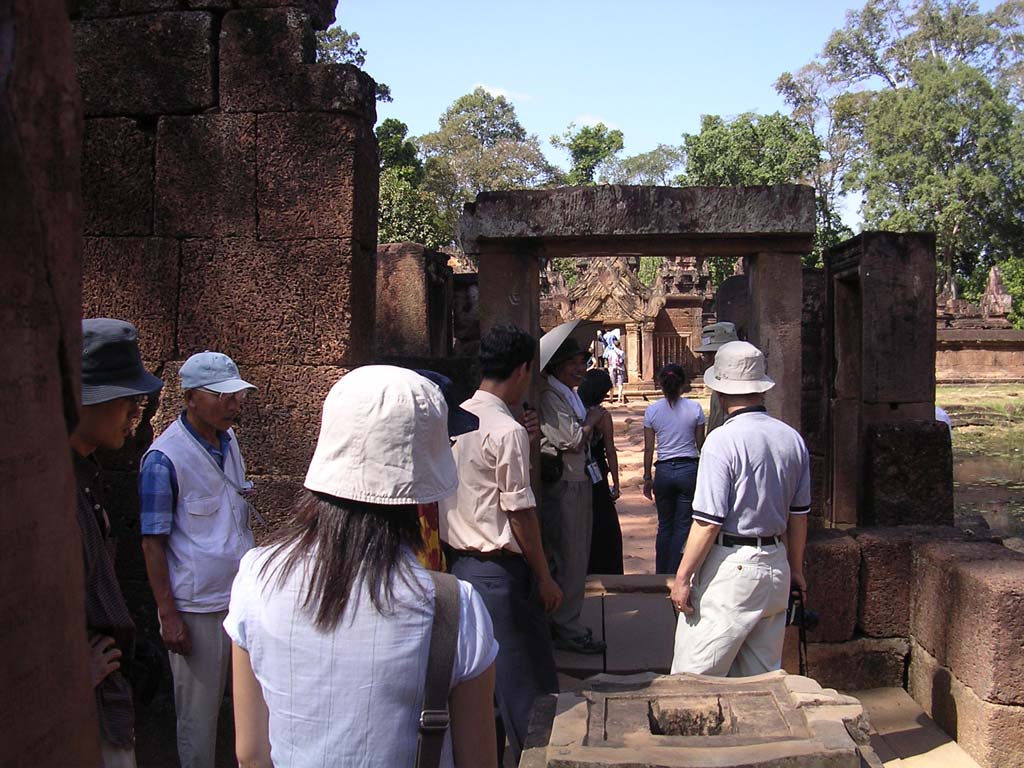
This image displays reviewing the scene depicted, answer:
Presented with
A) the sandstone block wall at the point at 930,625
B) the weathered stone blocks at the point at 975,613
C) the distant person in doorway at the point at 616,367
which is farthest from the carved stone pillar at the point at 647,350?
the weathered stone blocks at the point at 975,613

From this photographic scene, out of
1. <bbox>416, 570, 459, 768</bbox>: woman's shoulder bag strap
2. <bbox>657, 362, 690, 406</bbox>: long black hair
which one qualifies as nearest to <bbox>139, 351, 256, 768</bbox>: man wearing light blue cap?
<bbox>416, 570, 459, 768</bbox>: woman's shoulder bag strap

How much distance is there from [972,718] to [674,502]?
2298mm

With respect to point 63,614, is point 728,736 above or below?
below

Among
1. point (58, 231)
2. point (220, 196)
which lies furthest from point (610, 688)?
point (220, 196)

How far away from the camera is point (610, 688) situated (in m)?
2.97

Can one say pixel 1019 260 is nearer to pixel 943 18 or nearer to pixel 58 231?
pixel 943 18

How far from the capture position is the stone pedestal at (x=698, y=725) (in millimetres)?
2441

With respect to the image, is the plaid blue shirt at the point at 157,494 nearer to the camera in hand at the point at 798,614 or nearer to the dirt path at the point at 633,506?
the camera in hand at the point at 798,614

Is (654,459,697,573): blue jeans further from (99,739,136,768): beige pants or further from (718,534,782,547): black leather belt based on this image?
(99,739,136,768): beige pants

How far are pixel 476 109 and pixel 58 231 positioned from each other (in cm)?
5650

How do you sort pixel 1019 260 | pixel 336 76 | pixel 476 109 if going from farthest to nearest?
pixel 476 109 < pixel 1019 260 < pixel 336 76

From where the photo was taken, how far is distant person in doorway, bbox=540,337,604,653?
5230 mm

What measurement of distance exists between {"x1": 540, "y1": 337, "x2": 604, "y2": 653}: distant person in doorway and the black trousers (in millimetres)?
1799

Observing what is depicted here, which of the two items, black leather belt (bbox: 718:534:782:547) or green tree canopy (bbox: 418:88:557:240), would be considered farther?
green tree canopy (bbox: 418:88:557:240)
